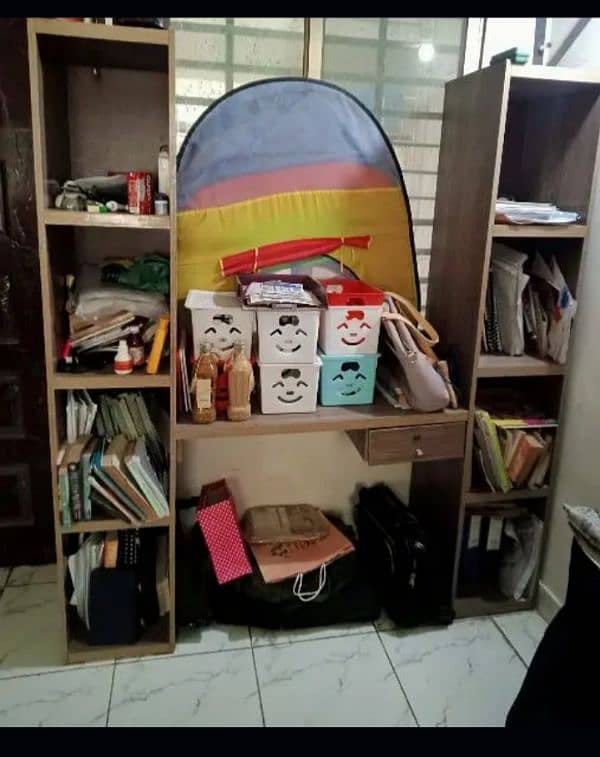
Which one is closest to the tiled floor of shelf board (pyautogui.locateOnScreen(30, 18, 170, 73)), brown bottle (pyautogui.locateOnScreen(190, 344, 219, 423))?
brown bottle (pyautogui.locateOnScreen(190, 344, 219, 423))

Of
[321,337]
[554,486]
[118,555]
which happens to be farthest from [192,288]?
[554,486]

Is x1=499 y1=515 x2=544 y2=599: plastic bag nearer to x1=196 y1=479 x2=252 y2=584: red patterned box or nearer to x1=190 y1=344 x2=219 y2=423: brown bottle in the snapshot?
x1=196 y1=479 x2=252 y2=584: red patterned box

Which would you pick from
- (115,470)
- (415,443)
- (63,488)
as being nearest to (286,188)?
(415,443)

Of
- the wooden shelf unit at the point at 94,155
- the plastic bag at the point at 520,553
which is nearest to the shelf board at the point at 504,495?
the plastic bag at the point at 520,553

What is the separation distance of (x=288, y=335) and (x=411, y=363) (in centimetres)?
36

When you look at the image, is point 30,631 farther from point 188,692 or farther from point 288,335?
point 288,335

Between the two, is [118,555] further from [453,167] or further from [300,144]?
[453,167]

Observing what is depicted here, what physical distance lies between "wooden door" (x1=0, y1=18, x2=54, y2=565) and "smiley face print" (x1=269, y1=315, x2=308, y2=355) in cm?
88

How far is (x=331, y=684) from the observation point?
184 centimetres

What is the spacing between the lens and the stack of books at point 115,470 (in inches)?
68.4

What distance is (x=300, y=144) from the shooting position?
77.4 inches

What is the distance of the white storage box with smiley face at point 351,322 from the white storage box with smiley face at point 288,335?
56 mm

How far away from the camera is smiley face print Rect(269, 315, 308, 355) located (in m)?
1.79

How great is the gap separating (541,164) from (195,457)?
1508 millimetres
